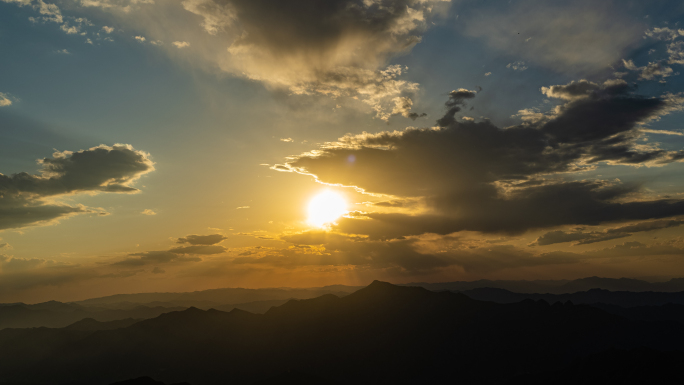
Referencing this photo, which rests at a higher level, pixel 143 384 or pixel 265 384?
pixel 143 384

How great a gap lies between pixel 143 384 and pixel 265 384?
68551mm

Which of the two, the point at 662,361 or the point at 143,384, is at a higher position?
the point at 143,384

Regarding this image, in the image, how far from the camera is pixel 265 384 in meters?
200

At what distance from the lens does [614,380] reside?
638ft

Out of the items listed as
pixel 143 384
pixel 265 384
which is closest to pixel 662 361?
pixel 265 384

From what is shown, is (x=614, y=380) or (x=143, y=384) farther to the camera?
(x=614, y=380)

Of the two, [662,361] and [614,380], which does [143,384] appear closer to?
[614,380]

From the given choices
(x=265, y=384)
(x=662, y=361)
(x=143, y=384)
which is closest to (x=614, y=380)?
(x=662, y=361)

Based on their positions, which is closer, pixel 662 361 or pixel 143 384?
pixel 143 384

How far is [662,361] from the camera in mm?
191125

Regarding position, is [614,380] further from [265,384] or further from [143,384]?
[143,384]

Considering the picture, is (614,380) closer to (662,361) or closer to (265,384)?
(662,361)

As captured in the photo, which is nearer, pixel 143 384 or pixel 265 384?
pixel 143 384

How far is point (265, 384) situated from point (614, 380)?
199m
